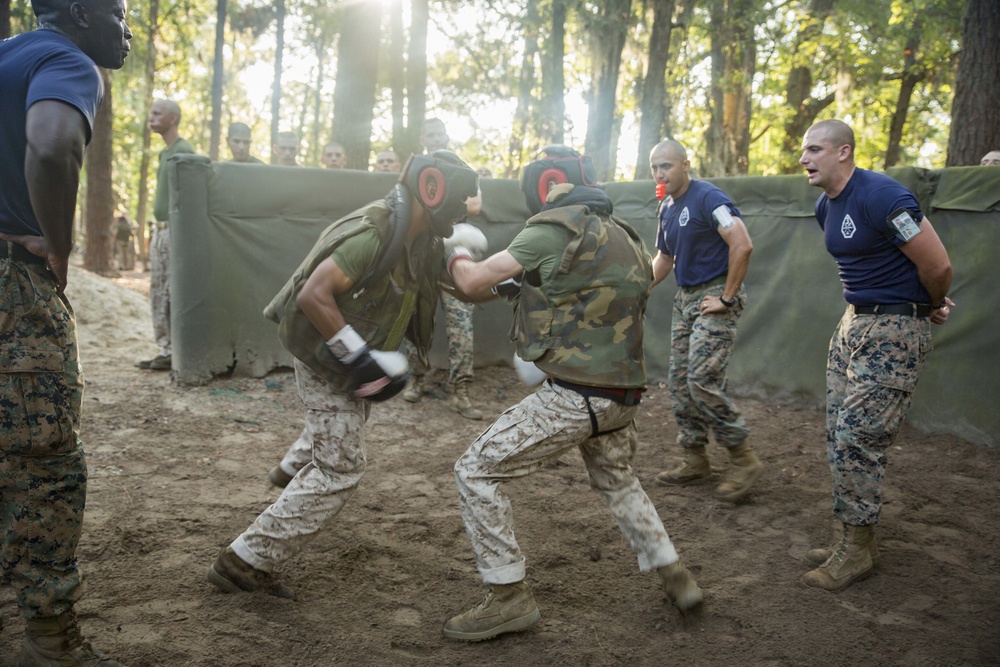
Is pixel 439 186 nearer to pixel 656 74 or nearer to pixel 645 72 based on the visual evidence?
pixel 656 74

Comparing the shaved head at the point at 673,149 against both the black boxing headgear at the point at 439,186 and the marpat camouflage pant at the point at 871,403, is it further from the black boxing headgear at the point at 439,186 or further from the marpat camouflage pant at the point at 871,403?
the black boxing headgear at the point at 439,186

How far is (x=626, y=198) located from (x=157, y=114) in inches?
193

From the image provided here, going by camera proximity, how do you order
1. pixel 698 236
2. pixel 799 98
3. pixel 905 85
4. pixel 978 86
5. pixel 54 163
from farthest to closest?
pixel 799 98 < pixel 905 85 < pixel 978 86 < pixel 698 236 < pixel 54 163

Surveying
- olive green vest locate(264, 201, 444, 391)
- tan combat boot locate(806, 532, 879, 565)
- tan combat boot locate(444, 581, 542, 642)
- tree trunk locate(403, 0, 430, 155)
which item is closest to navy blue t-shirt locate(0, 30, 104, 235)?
olive green vest locate(264, 201, 444, 391)

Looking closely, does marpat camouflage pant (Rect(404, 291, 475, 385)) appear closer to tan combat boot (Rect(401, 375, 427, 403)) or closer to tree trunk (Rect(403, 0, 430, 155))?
tan combat boot (Rect(401, 375, 427, 403))

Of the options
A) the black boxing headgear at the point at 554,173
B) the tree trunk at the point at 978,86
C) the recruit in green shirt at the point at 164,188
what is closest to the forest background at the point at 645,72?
the tree trunk at the point at 978,86

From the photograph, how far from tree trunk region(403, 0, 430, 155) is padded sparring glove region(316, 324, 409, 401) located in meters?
11.7

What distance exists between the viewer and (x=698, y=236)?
516 cm

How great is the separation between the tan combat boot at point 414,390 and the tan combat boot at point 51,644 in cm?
464

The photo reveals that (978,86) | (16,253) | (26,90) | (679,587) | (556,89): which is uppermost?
(556,89)

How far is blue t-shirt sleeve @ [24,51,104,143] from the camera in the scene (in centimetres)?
240

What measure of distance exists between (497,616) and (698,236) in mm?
3024

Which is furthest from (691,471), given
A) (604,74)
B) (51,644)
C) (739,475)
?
(604,74)

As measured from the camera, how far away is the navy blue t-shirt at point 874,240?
3691 mm
